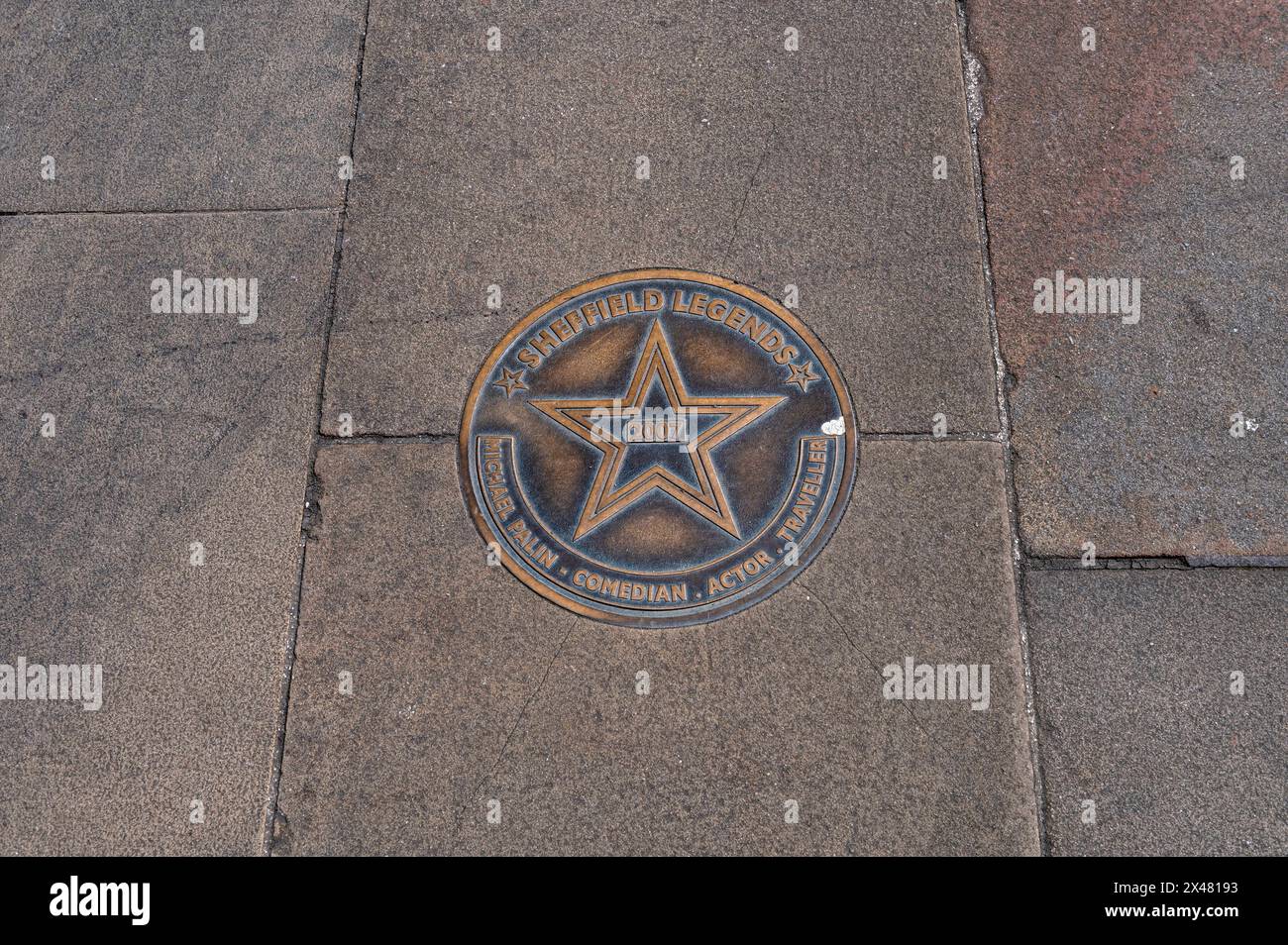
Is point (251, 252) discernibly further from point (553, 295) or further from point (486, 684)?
point (486, 684)

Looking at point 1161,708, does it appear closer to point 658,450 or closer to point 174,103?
point 658,450

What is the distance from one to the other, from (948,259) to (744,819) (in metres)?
1.97

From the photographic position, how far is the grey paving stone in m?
2.68

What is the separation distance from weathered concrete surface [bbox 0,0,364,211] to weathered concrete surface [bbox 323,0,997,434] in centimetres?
21

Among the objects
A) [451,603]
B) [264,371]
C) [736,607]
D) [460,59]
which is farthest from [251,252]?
[736,607]

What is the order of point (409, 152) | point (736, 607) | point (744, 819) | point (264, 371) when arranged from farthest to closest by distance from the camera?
point (409, 152), point (264, 371), point (736, 607), point (744, 819)

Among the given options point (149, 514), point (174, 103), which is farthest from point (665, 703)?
point (174, 103)

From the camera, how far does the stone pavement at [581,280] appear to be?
107 inches

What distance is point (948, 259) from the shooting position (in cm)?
329

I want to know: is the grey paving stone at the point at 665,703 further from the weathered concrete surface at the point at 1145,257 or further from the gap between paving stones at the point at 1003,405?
the weathered concrete surface at the point at 1145,257

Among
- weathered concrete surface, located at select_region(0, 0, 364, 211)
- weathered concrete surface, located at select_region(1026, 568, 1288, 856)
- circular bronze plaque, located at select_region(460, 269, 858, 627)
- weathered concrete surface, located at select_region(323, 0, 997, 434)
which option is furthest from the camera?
weathered concrete surface, located at select_region(0, 0, 364, 211)

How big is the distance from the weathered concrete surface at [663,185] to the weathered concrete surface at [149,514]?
0.32m

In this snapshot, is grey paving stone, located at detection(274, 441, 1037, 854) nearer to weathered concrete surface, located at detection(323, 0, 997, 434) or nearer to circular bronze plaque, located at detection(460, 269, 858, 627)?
circular bronze plaque, located at detection(460, 269, 858, 627)

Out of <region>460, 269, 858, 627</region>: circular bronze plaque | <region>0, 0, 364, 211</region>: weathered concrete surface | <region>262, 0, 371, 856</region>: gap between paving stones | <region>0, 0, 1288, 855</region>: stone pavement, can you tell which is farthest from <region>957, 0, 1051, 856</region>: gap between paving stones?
<region>0, 0, 364, 211</region>: weathered concrete surface
